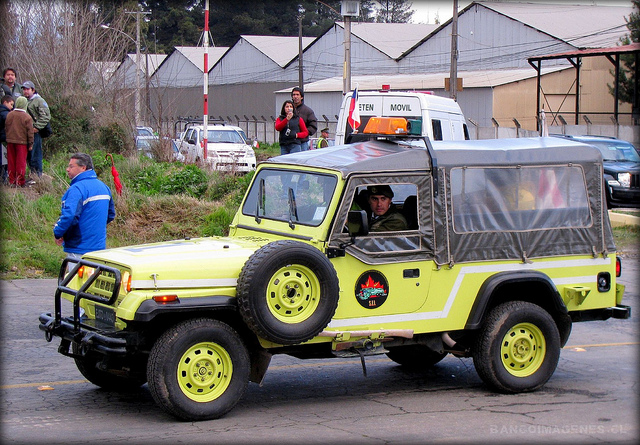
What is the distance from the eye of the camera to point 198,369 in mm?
6105

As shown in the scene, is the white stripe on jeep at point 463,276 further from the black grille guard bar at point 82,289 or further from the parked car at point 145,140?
the parked car at point 145,140

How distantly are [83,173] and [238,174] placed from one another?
27.5 ft

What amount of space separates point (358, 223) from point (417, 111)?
9.21 meters

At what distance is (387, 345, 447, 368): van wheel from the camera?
796cm

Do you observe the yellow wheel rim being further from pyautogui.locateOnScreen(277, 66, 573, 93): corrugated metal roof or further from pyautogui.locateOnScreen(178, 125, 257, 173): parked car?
pyautogui.locateOnScreen(277, 66, 573, 93): corrugated metal roof

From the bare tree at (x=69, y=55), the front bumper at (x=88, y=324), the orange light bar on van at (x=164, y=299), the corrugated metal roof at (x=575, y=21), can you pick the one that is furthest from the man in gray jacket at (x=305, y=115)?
the corrugated metal roof at (x=575, y=21)

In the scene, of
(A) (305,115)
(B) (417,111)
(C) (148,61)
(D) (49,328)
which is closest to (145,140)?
(A) (305,115)

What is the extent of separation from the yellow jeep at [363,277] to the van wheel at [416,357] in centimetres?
2

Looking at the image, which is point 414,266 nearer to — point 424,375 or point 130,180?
point 424,375

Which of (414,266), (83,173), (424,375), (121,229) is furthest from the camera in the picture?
(121,229)

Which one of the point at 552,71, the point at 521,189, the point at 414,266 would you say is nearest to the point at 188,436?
the point at 414,266

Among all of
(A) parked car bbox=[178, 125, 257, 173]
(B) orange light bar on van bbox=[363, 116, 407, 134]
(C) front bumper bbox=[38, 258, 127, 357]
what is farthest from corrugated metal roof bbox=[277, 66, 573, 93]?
(C) front bumper bbox=[38, 258, 127, 357]

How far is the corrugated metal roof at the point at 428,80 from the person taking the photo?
42.5 m

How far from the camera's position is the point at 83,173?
8547 millimetres
